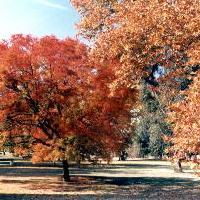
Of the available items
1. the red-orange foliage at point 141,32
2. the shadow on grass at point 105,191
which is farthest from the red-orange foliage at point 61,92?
the red-orange foliage at point 141,32

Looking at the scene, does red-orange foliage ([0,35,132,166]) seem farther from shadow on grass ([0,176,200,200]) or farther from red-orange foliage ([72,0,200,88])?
red-orange foliage ([72,0,200,88])

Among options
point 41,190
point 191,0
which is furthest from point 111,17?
point 41,190

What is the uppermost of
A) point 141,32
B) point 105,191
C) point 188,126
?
point 141,32

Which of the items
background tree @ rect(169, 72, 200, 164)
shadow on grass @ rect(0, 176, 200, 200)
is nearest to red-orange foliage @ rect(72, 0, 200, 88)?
background tree @ rect(169, 72, 200, 164)

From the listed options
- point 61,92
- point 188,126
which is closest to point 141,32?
point 188,126

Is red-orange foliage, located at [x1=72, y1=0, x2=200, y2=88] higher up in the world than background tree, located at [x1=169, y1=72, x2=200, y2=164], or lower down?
higher up

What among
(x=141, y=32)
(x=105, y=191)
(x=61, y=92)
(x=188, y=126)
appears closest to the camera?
(x=188, y=126)

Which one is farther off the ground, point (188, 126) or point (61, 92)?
point (61, 92)

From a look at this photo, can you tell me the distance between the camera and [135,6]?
72.8ft

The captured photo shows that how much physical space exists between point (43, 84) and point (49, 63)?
1.87 metres

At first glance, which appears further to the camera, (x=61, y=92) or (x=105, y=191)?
(x=61, y=92)

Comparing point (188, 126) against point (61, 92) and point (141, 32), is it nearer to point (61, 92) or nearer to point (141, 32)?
point (141, 32)

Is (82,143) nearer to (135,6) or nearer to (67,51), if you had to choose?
(67,51)

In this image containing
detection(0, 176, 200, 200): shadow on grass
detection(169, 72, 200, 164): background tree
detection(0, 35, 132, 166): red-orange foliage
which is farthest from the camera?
detection(0, 35, 132, 166): red-orange foliage
